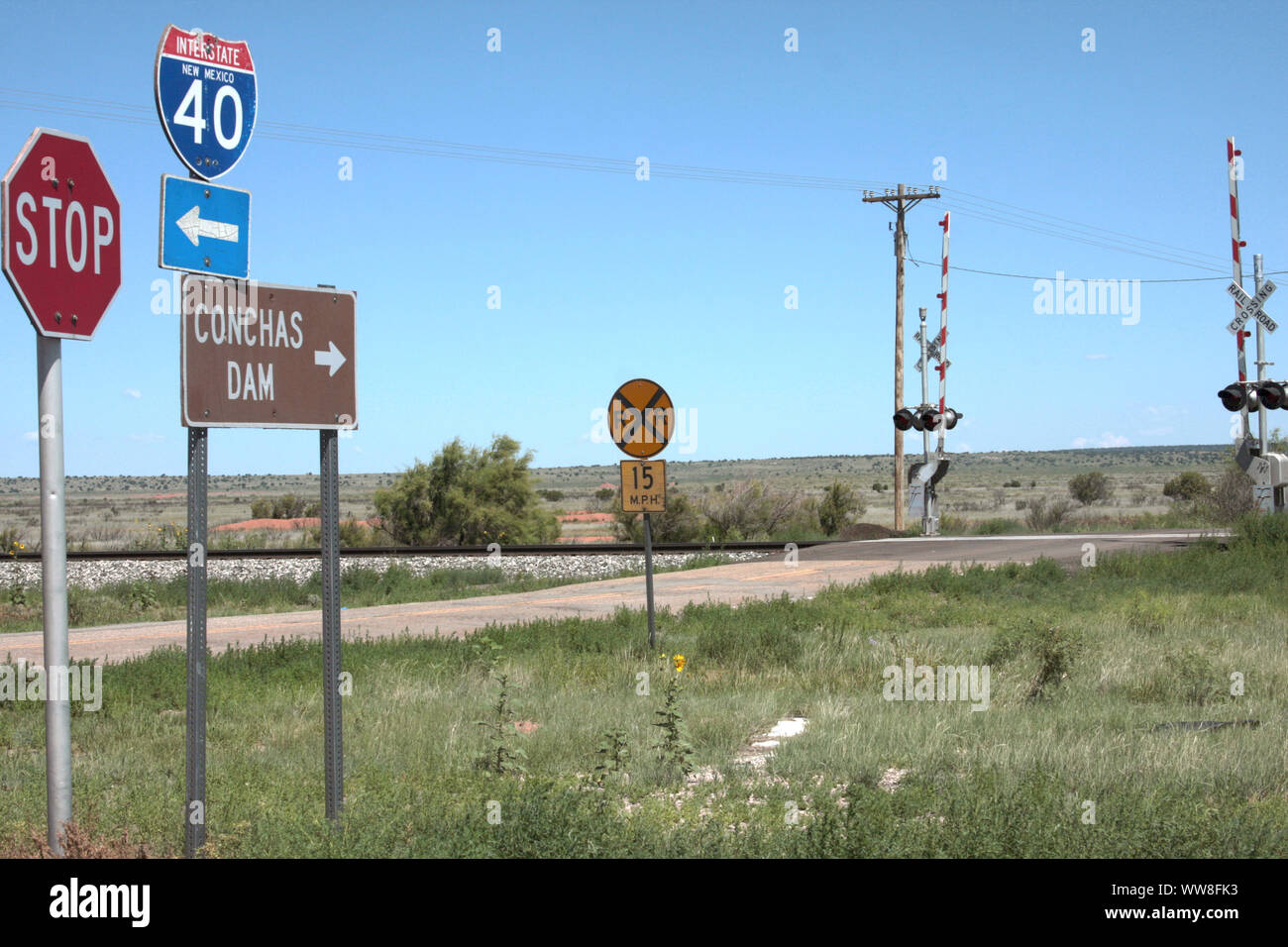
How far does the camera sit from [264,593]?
2389cm

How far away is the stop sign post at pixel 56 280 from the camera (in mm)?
4812

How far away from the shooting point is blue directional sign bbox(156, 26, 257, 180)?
5.25 m

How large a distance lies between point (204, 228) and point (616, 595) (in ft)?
52.5

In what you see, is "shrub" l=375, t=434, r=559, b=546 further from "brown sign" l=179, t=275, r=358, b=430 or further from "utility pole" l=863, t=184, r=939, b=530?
"brown sign" l=179, t=275, r=358, b=430

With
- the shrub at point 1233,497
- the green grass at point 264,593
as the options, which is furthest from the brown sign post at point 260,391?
the shrub at point 1233,497

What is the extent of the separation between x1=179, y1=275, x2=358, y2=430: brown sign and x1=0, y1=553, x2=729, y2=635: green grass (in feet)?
54.1

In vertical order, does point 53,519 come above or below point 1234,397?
below

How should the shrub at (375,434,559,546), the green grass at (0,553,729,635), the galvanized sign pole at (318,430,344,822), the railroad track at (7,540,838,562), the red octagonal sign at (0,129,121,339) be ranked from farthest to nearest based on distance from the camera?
the shrub at (375,434,559,546)
the railroad track at (7,540,838,562)
the green grass at (0,553,729,635)
the galvanized sign pole at (318,430,344,822)
the red octagonal sign at (0,129,121,339)

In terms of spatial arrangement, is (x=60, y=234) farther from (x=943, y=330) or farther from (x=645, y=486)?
(x=943, y=330)

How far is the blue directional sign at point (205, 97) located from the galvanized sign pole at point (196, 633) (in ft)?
4.40

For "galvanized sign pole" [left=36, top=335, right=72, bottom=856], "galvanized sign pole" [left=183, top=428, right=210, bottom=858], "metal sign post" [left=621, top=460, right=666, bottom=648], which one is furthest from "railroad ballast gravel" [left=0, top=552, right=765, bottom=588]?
"galvanized sign pole" [left=36, top=335, right=72, bottom=856]

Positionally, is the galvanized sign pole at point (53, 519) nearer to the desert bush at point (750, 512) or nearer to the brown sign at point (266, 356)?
the brown sign at point (266, 356)

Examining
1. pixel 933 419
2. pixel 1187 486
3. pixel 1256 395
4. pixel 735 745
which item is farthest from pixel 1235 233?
pixel 1187 486
